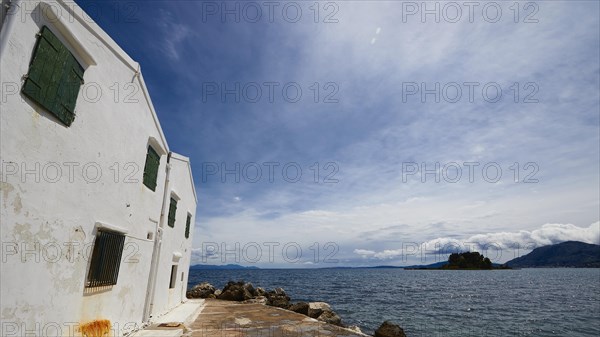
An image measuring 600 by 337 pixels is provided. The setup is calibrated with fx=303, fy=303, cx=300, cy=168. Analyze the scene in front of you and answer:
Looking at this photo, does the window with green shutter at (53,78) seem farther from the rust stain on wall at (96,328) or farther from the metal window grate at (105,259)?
the rust stain on wall at (96,328)

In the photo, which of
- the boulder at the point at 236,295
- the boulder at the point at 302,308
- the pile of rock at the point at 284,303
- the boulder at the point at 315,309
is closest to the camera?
the pile of rock at the point at 284,303

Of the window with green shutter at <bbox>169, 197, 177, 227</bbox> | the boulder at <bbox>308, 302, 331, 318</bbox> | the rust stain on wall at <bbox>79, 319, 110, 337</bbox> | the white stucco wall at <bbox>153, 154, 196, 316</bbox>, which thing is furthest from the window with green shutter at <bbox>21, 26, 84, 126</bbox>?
the boulder at <bbox>308, 302, 331, 318</bbox>

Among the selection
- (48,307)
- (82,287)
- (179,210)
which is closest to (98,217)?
(82,287)

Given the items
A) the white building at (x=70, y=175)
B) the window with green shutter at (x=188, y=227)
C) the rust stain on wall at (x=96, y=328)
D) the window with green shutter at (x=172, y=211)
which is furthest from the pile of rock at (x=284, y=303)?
the rust stain on wall at (x=96, y=328)

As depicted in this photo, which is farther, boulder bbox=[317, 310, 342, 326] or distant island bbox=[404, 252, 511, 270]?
distant island bbox=[404, 252, 511, 270]

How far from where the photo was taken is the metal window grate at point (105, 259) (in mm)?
6883

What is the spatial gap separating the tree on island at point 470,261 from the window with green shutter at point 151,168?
15180 cm

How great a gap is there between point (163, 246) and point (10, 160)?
8.79m

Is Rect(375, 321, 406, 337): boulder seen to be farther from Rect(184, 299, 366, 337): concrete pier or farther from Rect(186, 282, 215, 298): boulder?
Rect(186, 282, 215, 298): boulder

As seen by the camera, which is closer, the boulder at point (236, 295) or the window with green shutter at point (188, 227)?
the window with green shutter at point (188, 227)

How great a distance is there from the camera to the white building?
14.7 feet

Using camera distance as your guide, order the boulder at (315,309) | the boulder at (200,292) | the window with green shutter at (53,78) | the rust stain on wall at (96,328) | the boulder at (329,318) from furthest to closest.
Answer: the boulder at (200,292)
the boulder at (315,309)
the boulder at (329,318)
the rust stain on wall at (96,328)
the window with green shutter at (53,78)

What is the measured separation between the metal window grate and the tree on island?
6041 inches

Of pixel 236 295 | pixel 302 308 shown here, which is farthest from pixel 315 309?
→ pixel 236 295
